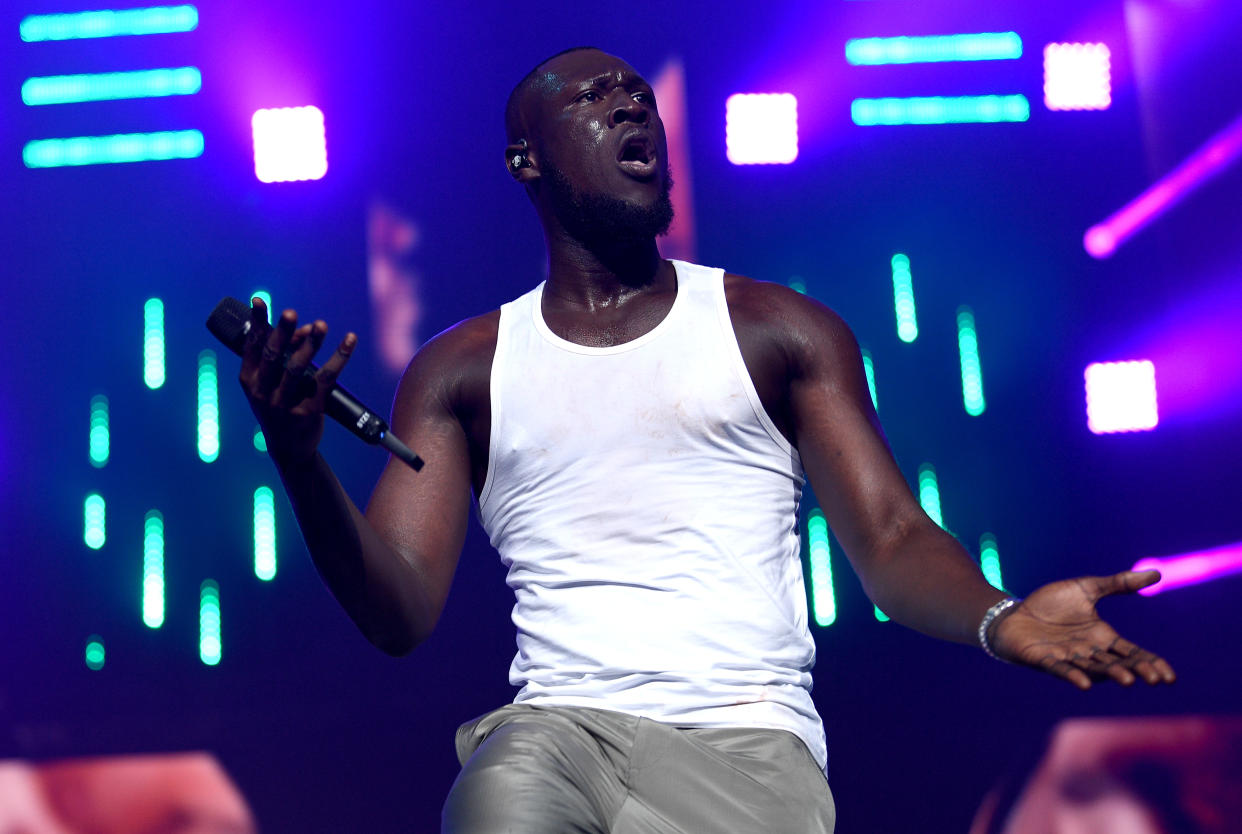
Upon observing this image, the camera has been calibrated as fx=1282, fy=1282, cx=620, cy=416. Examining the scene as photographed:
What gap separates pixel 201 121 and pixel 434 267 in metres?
0.63

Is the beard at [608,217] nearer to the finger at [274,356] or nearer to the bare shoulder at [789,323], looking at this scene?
the bare shoulder at [789,323]

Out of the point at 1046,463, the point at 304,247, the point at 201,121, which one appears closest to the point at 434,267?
the point at 304,247

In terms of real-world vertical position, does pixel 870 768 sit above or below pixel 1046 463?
below

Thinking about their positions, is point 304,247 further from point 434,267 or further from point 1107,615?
point 1107,615

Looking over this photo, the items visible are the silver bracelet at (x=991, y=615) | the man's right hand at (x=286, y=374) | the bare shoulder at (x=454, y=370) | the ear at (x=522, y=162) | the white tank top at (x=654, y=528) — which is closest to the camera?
the man's right hand at (x=286, y=374)

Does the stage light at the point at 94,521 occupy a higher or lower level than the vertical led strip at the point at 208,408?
lower

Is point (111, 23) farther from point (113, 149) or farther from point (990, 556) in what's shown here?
point (990, 556)

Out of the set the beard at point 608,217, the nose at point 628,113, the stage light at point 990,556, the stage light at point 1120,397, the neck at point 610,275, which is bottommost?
the stage light at point 990,556

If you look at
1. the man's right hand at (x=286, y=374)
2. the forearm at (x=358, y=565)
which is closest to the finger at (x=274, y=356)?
the man's right hand at (x=286, y=374)

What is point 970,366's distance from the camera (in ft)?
9.31

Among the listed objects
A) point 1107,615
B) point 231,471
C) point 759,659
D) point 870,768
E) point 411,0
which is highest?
point 411,0

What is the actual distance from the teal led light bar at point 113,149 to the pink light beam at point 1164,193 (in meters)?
2.06

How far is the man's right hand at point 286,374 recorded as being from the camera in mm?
1375

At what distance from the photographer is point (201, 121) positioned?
292 centimetres
